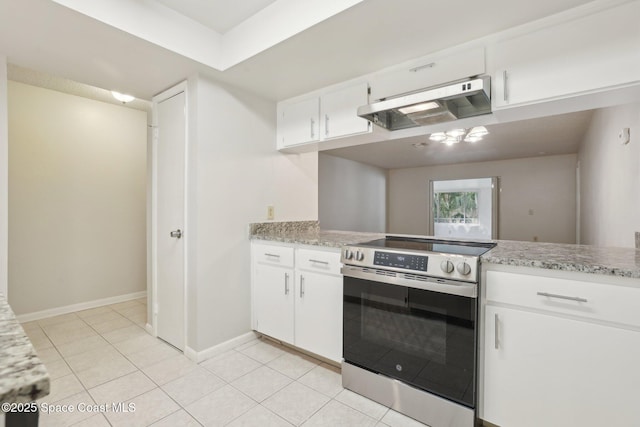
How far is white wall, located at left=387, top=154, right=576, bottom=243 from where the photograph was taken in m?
6.06

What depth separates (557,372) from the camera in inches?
51.1

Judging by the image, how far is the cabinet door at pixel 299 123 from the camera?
8.14 ft

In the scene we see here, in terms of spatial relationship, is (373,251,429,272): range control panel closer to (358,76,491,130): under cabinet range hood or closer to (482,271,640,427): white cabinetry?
(482,271,640,427): white cabinetry

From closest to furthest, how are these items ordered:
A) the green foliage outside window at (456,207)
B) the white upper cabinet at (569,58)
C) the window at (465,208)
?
1. the white upper cabinet at (569,58)
2. the window at (465,208)
3. the green foliage outside window at (456,207)

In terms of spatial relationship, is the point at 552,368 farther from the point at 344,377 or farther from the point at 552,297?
the point at 344,377

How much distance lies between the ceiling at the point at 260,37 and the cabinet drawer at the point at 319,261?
1269mm

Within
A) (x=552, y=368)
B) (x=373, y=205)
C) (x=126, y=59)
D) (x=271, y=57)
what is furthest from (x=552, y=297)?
A: (x=373, y=205)

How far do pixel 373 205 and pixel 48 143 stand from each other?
248 inches

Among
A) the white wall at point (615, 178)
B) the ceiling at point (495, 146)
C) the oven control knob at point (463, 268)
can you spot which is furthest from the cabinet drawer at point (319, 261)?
the ceiling at point (495, 146)

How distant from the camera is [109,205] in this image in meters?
3.52

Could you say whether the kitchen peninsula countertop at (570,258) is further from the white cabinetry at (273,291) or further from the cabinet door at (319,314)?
the white cabinetry at (273,291)

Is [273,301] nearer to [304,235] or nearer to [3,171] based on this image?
[304,235]

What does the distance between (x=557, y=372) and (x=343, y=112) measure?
1936 millimetres

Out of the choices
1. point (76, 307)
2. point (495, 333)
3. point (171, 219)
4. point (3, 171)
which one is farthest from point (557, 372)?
point (76, 307)
